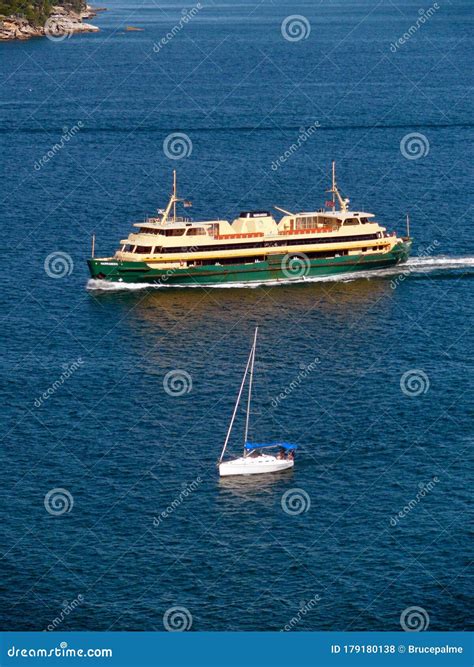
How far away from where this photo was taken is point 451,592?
328ft

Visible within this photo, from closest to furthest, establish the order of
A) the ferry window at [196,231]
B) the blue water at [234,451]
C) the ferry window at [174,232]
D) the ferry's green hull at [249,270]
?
1. the blue water at [234,451]
2. the ferry's green hull at [249,270]
3. the ferry window at [174,232]
4. the ferry window at [196,231]

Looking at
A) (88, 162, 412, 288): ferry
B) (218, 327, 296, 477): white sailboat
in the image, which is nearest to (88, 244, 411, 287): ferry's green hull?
(88, 162, 412, 288): ferry

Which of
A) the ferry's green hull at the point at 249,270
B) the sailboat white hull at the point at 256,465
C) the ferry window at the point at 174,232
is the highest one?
the ferry window at the point at 174,232

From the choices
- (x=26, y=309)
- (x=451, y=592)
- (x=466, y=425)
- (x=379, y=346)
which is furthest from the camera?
(x=26, y=309)

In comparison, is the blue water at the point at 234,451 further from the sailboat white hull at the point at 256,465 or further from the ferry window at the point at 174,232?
the ferry window at the point at 174,232

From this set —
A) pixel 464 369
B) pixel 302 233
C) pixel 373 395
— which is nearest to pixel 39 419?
pixel 373 395

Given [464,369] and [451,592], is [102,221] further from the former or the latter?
[451,592]

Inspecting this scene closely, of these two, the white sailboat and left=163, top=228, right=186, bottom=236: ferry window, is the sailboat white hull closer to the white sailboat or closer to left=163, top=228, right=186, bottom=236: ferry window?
the white sailboat

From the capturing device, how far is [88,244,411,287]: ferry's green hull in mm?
163500

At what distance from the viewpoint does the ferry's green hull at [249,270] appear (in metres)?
164

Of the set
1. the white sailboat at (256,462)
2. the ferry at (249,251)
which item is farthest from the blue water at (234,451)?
the ferry at (249,251)

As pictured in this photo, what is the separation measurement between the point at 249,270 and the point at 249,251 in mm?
1873

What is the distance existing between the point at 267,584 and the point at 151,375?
130 ft

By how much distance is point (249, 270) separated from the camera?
16600cm
